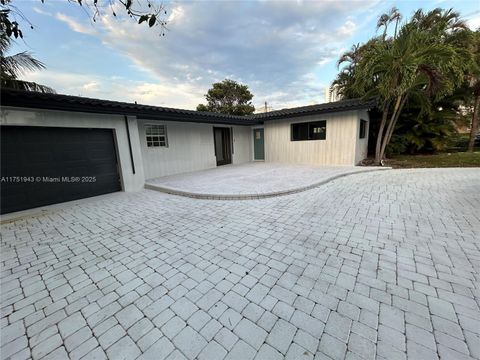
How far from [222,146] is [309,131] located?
4.57 meters

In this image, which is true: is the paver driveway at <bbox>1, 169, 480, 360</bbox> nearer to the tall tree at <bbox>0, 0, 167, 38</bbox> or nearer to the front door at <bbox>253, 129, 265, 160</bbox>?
the tall tree at <bbox>0, 0, 167, 38</bbox>

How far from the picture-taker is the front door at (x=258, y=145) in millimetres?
11284

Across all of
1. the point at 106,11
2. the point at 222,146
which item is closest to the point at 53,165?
the point at 106,11

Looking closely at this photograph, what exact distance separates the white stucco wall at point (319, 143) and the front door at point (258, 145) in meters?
0.35

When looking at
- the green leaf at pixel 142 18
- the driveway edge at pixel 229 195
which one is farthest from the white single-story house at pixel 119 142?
the green leaf at pixel 142 18

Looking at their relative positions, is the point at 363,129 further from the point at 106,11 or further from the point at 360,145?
the point at 106,11

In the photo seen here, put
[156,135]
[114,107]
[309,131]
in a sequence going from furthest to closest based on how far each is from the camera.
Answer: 1. [309,131]
2. [156,135]
3. [114,107]

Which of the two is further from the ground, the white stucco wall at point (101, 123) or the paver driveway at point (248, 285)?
the white stucco wall at point (101, 123)

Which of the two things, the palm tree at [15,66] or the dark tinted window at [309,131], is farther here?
the dark tinted window at [309,131]

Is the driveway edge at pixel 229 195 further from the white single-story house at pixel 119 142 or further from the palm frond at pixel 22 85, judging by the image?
the palm frond at pixel 22 85

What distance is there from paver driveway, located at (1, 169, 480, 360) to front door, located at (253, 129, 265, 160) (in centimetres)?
781

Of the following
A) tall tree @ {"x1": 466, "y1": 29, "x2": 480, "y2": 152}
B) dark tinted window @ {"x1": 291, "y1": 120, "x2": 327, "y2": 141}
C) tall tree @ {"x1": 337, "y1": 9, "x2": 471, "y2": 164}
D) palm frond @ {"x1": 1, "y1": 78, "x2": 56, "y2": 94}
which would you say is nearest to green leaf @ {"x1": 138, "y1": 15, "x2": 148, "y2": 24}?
palm frond @ {"x1": 1, "y1": 78, "x2": 56, "y2": 94}

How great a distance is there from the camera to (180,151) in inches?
323

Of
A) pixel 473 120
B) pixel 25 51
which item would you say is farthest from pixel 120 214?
pixel 473 120
